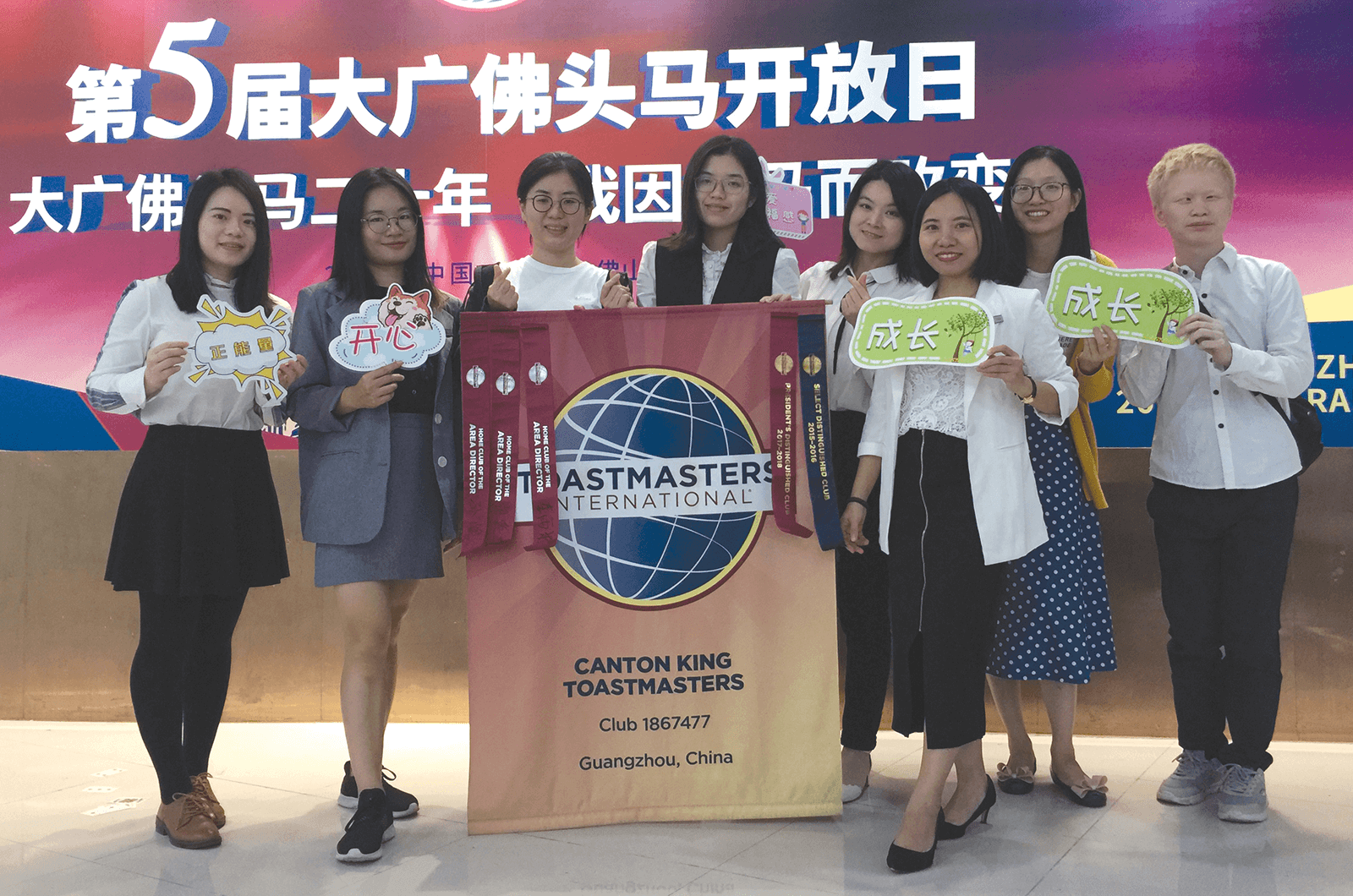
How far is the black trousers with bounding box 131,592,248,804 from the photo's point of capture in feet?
8.61

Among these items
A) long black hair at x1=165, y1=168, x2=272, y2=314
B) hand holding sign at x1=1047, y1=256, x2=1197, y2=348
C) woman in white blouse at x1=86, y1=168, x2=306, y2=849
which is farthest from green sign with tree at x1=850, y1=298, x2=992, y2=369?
long black hair at x1=165, y1=168, x2=272, y2=314

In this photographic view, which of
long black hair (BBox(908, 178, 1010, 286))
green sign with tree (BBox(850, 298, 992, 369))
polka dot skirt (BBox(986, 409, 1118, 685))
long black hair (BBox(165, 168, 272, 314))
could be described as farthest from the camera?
polka dot skirt (BBox(986, 409, 1118, 685))

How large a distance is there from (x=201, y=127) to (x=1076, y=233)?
298cm

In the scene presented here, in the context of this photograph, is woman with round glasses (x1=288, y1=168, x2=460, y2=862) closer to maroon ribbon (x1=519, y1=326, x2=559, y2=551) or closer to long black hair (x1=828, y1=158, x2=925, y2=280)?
maroon ribbon (x1=519, y1=326, x2=559, y2=551)

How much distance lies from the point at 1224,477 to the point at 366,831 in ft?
7.45

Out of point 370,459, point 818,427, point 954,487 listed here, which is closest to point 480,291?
point 370,459

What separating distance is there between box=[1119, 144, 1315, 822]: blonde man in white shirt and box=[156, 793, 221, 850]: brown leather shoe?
2.45m

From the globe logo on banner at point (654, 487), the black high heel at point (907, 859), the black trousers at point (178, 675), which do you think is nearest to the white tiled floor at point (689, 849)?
the black high heel at point (907, 859)

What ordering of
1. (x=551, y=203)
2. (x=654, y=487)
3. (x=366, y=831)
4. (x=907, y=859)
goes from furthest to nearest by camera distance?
(x=551, y=203) → (x=654, y=487) → (x=366, y=831) → (x=907, y=859)

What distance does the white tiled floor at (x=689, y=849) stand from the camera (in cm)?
231

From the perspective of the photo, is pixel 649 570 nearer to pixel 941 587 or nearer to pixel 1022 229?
pixel 941 587

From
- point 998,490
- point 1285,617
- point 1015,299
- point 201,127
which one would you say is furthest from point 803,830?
point 201,127

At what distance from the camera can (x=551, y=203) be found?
2676 millimetres

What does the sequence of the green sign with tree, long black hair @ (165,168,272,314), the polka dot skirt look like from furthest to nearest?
the polka dot skirt, long black hair @ (165,168,272,314), the green sign with tree
